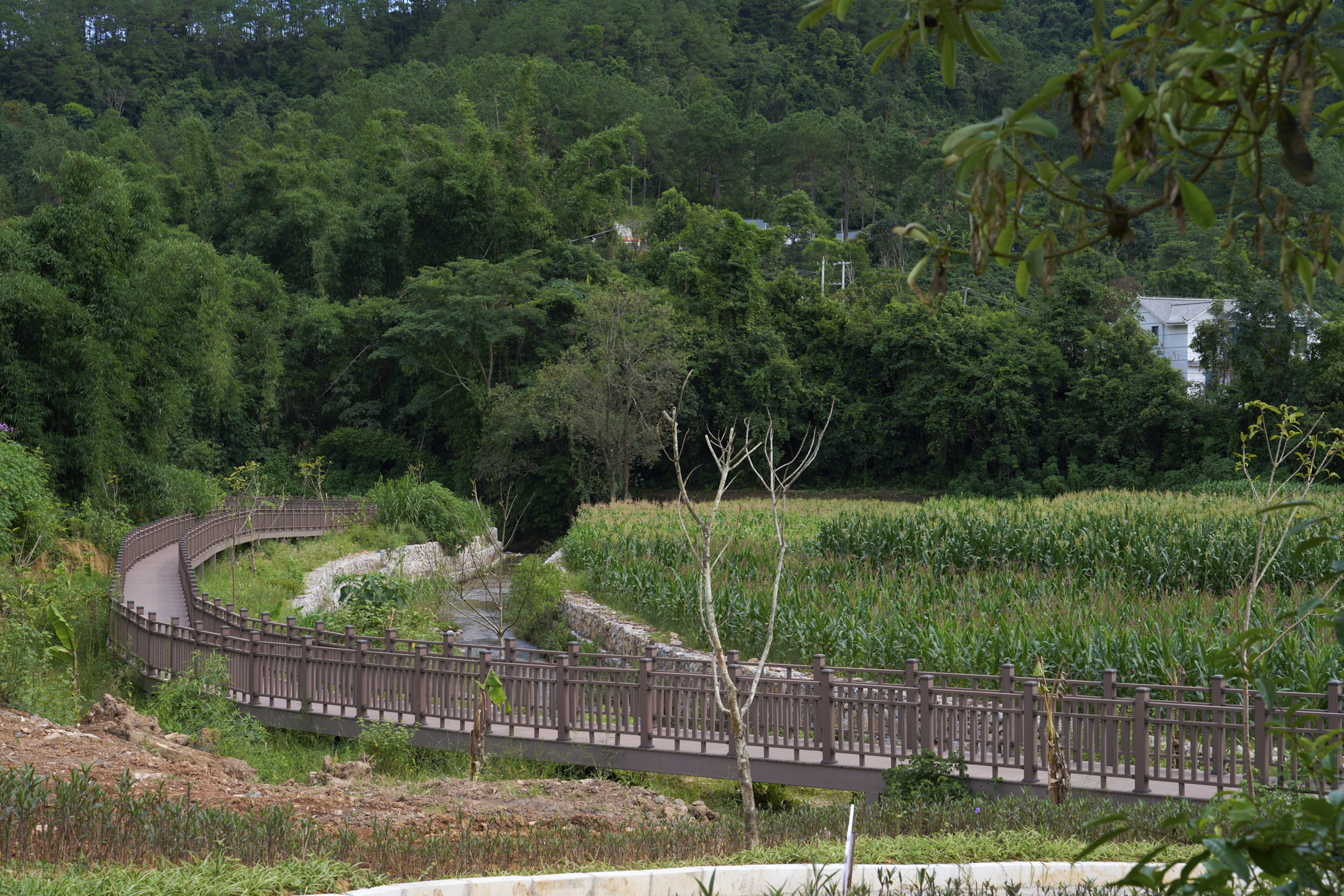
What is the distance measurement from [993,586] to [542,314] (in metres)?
25.1

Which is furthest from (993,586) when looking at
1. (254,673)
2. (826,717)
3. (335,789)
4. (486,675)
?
(335,789)

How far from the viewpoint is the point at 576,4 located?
278 feet

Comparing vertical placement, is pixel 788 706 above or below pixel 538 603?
above

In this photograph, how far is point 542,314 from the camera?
38.1 m

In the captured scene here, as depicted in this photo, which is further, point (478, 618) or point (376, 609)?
point (478, 618)

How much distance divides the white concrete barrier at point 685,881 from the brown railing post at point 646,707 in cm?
432

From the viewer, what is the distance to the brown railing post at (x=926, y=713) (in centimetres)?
917

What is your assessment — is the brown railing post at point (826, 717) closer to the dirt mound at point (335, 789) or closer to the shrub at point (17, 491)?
the dirt mound at point (335, 789)

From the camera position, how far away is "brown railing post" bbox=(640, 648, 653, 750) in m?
10.0

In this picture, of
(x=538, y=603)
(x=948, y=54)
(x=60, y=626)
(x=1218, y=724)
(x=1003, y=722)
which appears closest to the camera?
(x=948, y=54)

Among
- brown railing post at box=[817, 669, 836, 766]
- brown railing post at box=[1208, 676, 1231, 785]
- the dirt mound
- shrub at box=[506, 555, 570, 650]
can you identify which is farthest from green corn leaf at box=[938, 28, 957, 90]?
shrub at box=[506, 555, 570, 650]

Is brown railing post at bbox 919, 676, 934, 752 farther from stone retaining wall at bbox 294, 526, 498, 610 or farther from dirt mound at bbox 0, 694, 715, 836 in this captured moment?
stone retaining wall at bbox 294, 526, 498, 610

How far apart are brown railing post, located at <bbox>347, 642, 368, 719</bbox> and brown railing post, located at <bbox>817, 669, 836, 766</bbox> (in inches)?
202

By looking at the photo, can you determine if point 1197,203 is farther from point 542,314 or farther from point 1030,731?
point 542,314
